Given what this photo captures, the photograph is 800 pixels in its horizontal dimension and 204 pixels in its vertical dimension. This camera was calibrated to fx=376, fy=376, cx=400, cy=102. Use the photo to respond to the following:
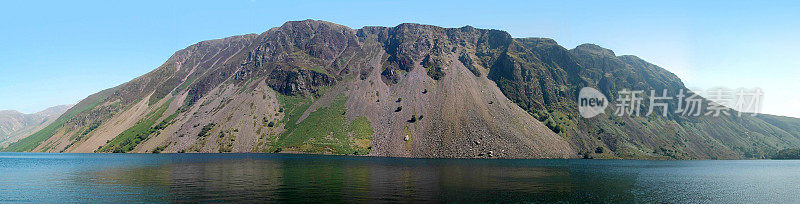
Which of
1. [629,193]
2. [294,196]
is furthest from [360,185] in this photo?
[629,193]

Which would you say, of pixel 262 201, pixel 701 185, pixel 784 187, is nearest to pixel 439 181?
pixel 262 201

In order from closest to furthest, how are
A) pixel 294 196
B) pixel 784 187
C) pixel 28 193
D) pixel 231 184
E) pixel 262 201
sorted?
pixel 262 201
pixel 294 196
pixel 28 193
pixel 231 184
pixel 784 187

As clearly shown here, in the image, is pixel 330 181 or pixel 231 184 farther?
pixel 330 181

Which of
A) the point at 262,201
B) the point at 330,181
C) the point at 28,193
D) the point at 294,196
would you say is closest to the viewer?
the point at 262,201

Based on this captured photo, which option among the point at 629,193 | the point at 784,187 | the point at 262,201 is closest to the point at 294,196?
the point at 262,201

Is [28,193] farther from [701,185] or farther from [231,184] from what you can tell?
[701,185]

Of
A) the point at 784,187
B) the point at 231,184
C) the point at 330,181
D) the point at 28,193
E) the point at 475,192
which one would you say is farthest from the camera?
the point at 784,187

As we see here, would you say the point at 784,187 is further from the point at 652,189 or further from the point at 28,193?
the point at 28,193

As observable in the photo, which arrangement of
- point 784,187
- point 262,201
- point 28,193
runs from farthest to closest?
1. point 784,187
2. point 28,193
3. point 262,201

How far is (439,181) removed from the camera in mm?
84062

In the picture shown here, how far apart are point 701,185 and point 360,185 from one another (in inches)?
3396

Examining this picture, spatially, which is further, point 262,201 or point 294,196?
point 294,196

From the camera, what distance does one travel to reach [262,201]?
54.7 m

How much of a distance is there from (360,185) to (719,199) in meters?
69.6
